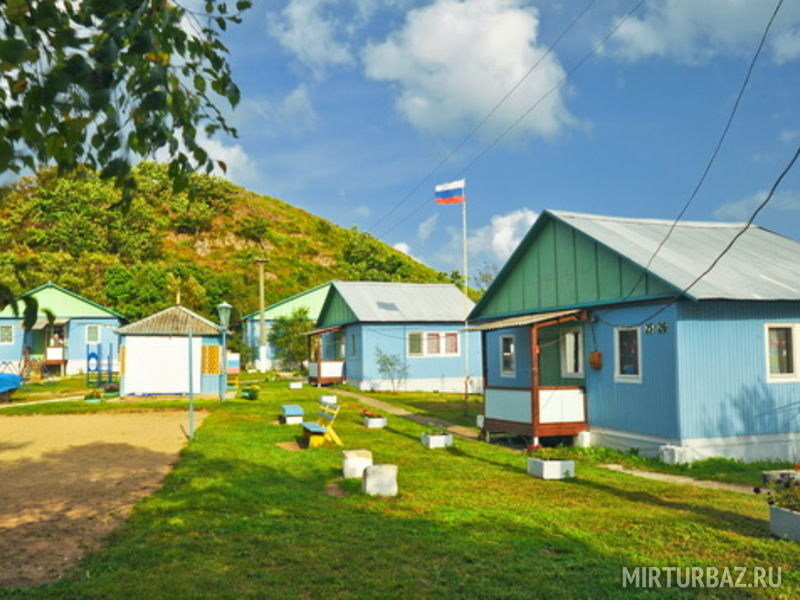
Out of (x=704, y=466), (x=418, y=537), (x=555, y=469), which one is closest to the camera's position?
(x=418, y=537)

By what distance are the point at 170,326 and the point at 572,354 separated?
52.6 ft

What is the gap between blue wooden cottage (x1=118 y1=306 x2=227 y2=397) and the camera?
84.3 ft

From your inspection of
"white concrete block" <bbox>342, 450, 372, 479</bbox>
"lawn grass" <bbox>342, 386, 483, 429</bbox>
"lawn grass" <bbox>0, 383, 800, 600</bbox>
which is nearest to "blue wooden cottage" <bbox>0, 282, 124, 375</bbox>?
"lawn grass" <bbox>342, 386, 483, 429</bbox>

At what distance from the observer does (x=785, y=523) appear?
7602 mm

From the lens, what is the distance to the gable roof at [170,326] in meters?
25.5

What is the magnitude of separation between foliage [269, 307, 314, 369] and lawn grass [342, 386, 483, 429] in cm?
1181

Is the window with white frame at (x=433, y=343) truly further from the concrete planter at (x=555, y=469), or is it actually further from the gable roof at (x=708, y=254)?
the concrete planter at (x=555, y=469)

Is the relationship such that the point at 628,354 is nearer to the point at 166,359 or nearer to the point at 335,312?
the point at 166,359

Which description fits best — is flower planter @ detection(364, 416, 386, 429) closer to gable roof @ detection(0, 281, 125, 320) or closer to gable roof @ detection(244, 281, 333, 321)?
gable roof @ detection(244, 281, 333, 321)

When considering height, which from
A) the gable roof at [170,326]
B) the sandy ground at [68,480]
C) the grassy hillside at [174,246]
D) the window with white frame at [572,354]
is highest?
the grassy hillside at [174,246]

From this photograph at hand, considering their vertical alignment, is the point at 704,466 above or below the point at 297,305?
below

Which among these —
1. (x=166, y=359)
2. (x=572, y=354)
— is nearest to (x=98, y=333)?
(x=166, y=359)

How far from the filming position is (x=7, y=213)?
71.7 meters

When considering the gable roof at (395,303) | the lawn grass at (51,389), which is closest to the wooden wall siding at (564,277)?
the gable roof at (395,303)
